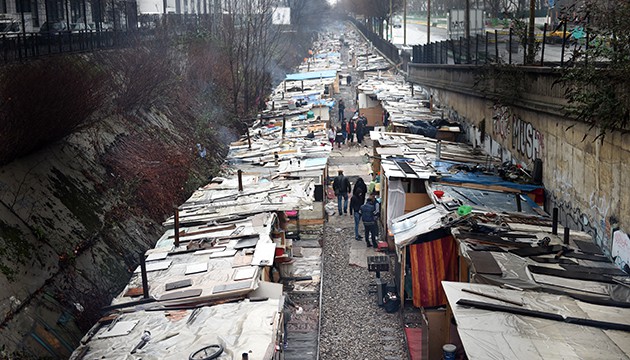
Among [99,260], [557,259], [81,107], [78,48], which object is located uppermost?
[78,48]

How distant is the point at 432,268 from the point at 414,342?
4.89ft

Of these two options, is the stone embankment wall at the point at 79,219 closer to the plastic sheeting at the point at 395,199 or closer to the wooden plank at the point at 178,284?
the wooden plank at the point at 178,284

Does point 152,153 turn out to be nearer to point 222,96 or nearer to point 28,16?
point 28,16

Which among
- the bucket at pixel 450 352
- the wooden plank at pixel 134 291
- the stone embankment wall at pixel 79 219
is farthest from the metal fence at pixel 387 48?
the bucket at pixel 450 352

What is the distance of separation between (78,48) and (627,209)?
789 inches

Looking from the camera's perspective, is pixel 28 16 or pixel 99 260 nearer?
pixel 99 260

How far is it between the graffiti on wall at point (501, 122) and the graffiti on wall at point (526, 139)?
0.48 metres

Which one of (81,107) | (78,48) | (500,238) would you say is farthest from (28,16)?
(500,238)

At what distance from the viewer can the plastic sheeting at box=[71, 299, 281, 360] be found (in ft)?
27.6

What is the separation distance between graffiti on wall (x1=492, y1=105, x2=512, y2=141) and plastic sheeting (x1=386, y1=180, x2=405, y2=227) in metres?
3.66

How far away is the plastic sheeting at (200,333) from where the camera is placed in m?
8.41

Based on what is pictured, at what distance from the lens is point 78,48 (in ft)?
80.2

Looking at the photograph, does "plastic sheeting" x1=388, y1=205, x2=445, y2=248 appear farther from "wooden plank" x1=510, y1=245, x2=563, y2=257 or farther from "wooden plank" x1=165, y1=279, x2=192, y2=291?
"wooden plank" x1=165, y1=279, x2=192, y2=291

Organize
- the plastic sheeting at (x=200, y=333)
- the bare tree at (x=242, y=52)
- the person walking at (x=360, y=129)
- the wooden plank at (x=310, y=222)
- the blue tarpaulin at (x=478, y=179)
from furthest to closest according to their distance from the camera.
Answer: the bare tree at (x=242, y=52), the person walking at (x=360, y=129), the wooden plank at (x=310, y=222), the blue tarpaulin at (x=478, y=179), the plastic sheeting at (x=200, y=333)
